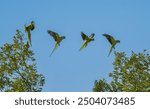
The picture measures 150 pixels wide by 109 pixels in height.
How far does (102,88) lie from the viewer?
Result: 137 ft

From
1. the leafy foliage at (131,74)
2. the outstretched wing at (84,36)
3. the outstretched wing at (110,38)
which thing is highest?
the leafy foliage at (131,74)

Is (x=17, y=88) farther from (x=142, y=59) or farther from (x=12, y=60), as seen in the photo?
(x=142, y=59)

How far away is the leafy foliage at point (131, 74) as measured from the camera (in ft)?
118

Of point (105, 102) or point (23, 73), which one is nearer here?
point (105, 102)

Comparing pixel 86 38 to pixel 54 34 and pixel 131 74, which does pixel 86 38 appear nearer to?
pixel 54 34

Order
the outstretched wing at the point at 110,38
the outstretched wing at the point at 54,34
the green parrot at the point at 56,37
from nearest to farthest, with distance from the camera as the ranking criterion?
the green parrot at the point at 56,37
the outstretched wing at the point at 110,38
the outstretched wing at the point at 54,34

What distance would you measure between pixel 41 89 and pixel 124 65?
7604 millimetres

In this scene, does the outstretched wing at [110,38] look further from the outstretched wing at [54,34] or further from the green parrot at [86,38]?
the outstretched wing at [54,34]

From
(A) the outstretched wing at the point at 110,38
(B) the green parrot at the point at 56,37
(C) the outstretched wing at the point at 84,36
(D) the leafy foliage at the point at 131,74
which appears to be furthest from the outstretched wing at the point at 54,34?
(D) the leafy foliage at the point at 131,74

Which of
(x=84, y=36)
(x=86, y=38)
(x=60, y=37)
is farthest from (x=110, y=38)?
(x=60, y=37)

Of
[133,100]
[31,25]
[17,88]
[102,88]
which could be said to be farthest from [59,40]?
[102,88]

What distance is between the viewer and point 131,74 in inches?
1471

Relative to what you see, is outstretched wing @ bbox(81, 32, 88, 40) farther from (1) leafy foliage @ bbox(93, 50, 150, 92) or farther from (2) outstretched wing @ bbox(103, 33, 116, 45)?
(1) leafy foliage @ bbox(93, 50, 150, 92)

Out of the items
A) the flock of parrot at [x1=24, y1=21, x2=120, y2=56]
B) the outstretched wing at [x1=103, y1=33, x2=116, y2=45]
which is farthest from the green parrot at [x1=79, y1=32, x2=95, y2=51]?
the outstretched wing at [x1=103, y1=33, x2=116, y2=45]
